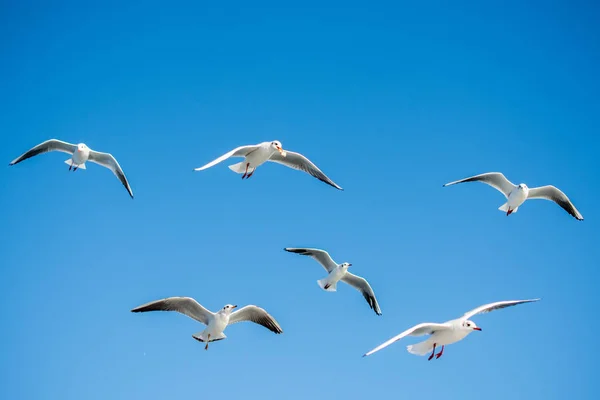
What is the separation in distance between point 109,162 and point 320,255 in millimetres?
6081

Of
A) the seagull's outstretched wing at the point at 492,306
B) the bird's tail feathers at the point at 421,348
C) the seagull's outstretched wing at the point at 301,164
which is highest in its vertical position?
the seagull's outstretched wing at the point at 301,164

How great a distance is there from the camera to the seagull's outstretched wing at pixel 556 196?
56.5 feet

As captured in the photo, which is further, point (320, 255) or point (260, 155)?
point (320, 255)

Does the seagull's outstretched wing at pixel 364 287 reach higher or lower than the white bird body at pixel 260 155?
lower

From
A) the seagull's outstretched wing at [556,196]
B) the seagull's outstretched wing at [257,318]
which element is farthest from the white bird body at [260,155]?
the seagull's outstretched wing at [556,196]

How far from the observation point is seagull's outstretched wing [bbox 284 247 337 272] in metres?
16.6

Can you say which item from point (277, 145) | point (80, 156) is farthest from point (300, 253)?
point (80, 156)

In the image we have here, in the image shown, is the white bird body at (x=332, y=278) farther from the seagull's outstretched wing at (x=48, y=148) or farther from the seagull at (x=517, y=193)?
the seagull's outstretched wing at (x=48, y=148)

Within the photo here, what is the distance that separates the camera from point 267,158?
49.6ft

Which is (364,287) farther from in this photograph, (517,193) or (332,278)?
(517,193)

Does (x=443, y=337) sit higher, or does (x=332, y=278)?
(x=443, y=337)

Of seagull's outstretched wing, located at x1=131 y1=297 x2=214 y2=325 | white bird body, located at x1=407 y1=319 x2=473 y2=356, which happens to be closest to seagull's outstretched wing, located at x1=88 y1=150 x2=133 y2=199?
seagull's outstretched wing, located at x1=131 y1=297 x2=214 y2=325

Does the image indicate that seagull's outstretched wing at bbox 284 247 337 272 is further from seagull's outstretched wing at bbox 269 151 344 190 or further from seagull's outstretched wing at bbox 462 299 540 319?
seagull's outstretched wing at bbox 462 299 540 319

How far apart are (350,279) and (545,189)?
17.5ft
